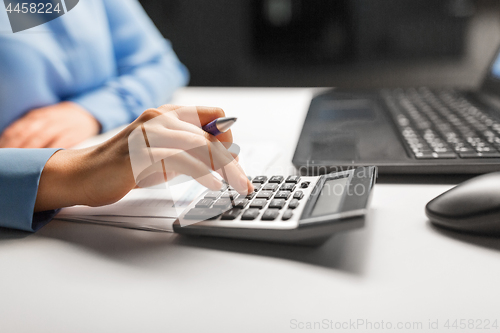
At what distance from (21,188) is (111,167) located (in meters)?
0.08

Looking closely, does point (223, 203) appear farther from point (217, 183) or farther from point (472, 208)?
point (472, 208)

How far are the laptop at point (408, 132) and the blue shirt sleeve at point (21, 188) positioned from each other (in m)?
0.22

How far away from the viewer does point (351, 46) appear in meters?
0.97

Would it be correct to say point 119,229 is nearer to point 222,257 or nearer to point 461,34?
point 222,257

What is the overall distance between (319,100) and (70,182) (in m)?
0.46

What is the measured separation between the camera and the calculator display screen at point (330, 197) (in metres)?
0.24

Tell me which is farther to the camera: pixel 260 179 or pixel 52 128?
pixel 52 128

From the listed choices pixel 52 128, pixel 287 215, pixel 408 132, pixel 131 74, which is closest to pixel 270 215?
pixel 287 215

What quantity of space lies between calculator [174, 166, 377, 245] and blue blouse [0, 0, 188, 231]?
→ 0.14m

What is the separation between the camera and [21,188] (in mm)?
297

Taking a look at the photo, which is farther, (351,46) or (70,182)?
(351,46)

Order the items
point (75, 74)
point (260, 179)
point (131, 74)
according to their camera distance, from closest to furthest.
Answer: point (260, 179) < point (75, 74) < point (131, 74)

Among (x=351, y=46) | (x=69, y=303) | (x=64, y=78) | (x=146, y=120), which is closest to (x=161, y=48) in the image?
(x=64, y=78)

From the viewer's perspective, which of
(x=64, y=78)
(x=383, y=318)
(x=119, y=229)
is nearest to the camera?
(x=383, y=318)
